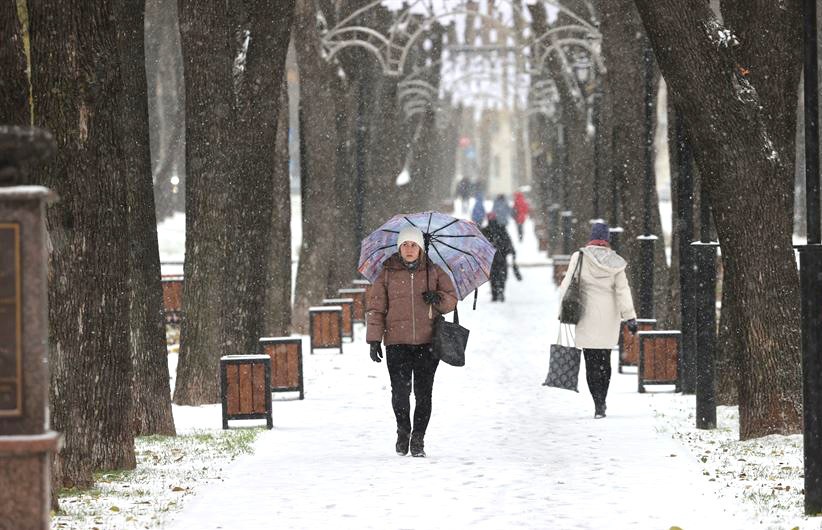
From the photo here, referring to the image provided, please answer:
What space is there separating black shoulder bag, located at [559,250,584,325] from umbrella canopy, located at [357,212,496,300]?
1.85 meters

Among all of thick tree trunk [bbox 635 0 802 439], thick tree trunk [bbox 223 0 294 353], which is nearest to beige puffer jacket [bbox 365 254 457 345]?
thick tree trunk [bbox 635 0 802 439]

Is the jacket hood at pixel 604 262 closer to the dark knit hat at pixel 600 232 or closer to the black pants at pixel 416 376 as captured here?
the dark knit hat at pixel 600 232

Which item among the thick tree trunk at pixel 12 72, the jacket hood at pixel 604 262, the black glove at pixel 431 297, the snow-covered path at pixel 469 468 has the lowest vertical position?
the snow-covered path at pixel 469 468

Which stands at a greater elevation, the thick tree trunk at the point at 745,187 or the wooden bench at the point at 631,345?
the thick tree trunk at the point at 745,187

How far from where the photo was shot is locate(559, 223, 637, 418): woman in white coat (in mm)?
14484

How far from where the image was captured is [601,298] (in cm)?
1470

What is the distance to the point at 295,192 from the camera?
84.8 m

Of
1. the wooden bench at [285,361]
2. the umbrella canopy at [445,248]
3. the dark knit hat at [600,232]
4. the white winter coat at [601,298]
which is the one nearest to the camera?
the umbrella canopy at [445,248]

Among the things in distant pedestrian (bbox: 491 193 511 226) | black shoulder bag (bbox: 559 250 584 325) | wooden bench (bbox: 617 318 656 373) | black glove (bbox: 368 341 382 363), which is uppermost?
distant pedestrian (bbox: 491 193 511 226)

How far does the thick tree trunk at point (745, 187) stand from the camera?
38.4 feet

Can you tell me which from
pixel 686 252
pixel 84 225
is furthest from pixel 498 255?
pixel 84 225

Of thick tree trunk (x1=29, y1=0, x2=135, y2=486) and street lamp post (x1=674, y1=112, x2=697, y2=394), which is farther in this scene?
street lamp post (x1=674, y1=112, x2=697, y2=394)

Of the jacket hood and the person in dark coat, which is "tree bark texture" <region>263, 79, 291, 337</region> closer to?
the jacket hood

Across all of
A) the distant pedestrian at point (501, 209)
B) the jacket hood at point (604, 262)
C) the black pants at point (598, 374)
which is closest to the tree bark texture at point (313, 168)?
the distant pedestrian at point (501, 209)
